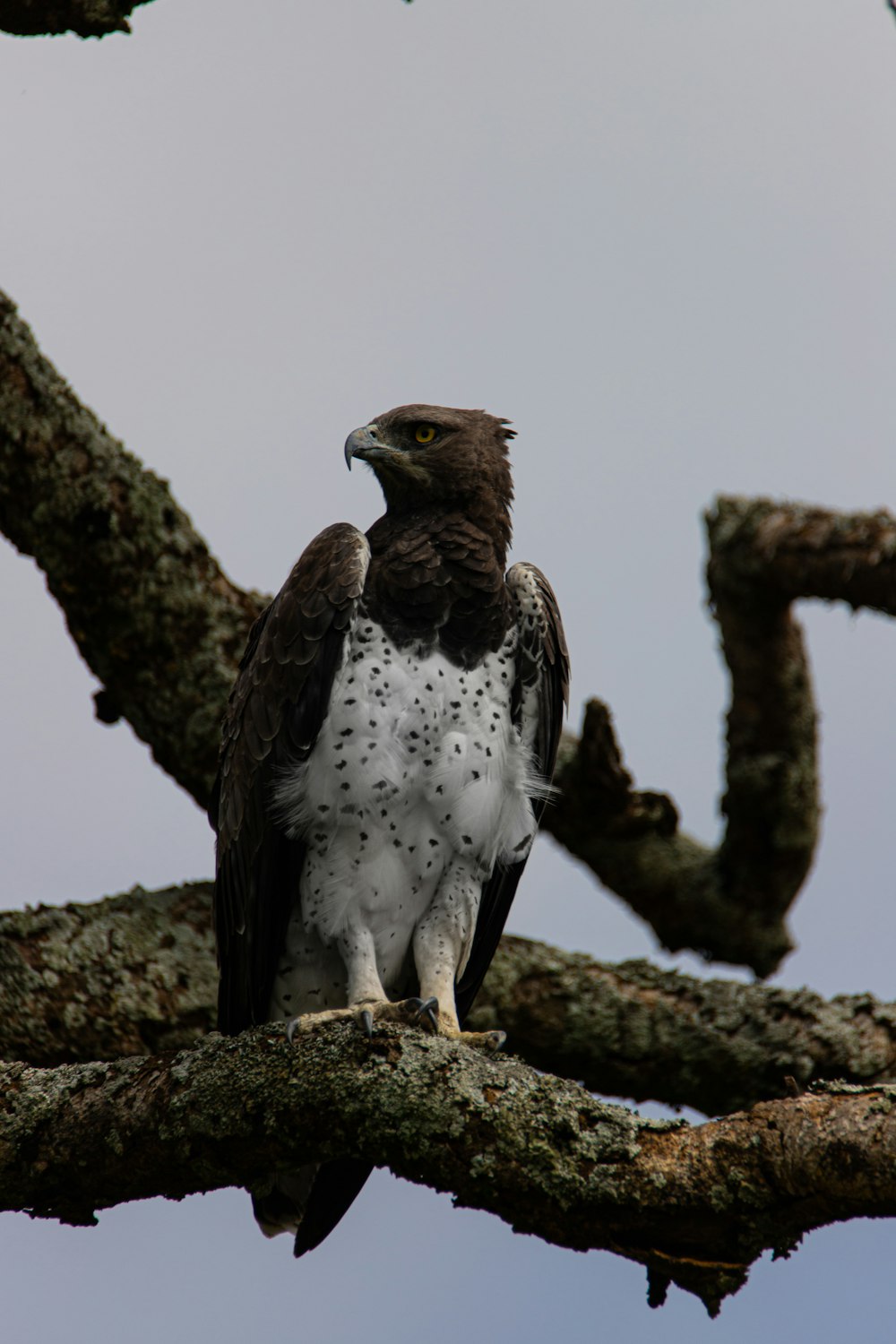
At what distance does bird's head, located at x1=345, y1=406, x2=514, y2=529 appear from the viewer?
6.50m

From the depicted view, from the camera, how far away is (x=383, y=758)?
5898mm

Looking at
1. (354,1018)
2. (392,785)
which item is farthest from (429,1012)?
(392,785)

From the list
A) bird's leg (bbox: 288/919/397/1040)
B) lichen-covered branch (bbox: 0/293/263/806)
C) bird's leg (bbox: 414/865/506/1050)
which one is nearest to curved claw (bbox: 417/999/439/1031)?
bird's leg (bbox: 288/919/397/1040)

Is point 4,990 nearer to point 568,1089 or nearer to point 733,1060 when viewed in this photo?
point 568,1089

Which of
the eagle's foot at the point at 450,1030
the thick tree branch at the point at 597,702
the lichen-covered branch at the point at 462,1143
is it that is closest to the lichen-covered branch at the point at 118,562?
the thick tree branch at the point at 597,702

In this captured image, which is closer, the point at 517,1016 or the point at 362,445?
the point at 362,445

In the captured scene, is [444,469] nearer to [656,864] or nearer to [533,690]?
[533,690]

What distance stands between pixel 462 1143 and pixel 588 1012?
3.36 meters

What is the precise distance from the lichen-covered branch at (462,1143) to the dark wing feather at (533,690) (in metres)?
1.85

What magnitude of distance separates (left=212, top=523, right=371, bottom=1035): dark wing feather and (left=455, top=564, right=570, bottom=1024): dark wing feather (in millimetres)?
774

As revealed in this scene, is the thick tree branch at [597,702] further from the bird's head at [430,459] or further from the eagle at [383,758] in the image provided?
the bird's head at [430,459]

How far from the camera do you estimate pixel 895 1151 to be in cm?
400

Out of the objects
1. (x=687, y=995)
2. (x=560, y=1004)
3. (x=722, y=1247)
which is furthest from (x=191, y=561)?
(x=722, y=1247)

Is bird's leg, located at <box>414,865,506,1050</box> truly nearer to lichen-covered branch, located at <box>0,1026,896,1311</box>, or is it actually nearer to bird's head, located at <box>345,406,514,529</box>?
lichen-covered branch, located at <box>0,1026,896,1311</box>
